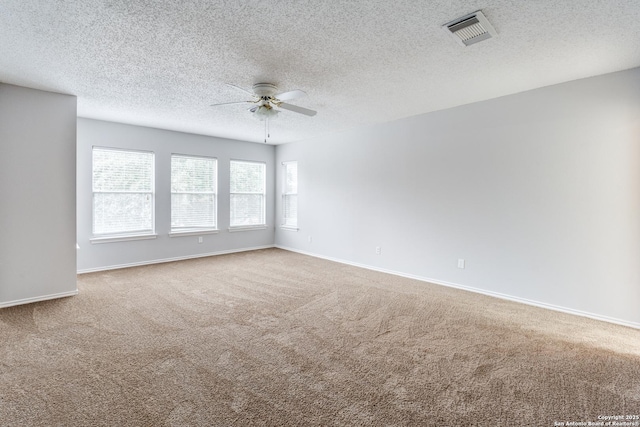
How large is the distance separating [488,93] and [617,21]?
153 centimetres

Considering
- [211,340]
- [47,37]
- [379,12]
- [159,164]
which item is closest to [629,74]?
[379,12]

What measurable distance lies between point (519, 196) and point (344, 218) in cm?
296

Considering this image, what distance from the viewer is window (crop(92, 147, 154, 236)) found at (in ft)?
16.5

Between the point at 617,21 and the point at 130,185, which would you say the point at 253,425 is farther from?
the point at 130,185

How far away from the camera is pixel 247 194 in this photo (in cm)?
700

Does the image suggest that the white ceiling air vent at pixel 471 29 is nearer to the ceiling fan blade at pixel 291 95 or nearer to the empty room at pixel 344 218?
the empty room at pixel 344 218

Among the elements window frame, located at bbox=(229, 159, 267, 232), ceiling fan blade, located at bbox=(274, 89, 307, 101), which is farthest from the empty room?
window frame, located at bbox=(229, 159, 267, 232)

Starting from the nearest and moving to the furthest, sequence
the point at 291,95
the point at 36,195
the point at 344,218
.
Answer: the point at 291,95, the point at 36,195, the point at 344,218

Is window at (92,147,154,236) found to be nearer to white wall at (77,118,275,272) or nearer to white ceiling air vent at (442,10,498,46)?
white wall at (77,118,275,272)

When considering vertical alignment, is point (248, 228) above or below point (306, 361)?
above

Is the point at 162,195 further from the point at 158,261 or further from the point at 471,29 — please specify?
the point at 471,29

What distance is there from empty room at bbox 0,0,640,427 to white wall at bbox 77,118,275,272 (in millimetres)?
47

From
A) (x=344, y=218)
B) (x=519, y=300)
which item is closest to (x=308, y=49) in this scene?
(x=344, y=218)

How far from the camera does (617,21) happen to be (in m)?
2.18
